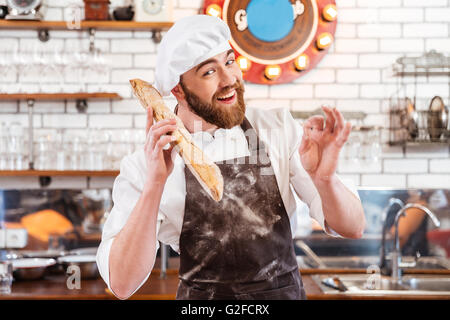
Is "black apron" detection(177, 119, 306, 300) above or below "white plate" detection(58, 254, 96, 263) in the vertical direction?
above

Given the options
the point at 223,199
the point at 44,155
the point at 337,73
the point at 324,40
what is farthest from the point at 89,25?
the point at 223,199

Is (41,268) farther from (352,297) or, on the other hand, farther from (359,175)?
(359,175)

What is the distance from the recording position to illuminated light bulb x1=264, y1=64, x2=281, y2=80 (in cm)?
282

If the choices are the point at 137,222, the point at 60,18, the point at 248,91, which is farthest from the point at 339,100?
the point at 137,222

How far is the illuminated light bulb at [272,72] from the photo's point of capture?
2.82 m

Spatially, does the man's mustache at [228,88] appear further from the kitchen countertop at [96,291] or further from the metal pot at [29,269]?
the metal pot at [29,269]

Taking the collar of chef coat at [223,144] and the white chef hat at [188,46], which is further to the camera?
the collar of chef coat at [223,144]

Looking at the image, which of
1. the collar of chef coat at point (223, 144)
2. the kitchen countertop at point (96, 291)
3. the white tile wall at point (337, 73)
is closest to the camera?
the collar of chef coat at point (223, 144)

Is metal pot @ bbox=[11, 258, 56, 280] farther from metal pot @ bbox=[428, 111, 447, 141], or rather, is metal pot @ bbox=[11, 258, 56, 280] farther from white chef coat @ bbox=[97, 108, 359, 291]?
metal pot @ bbox=[428, 111, 447, 141]

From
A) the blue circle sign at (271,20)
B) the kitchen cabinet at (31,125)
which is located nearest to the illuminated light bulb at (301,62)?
the blue circle sign at (271,20)

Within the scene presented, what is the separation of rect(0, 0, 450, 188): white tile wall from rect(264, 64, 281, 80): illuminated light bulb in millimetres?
72

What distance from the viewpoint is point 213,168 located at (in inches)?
46.8

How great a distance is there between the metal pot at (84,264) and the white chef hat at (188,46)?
1.42 meters

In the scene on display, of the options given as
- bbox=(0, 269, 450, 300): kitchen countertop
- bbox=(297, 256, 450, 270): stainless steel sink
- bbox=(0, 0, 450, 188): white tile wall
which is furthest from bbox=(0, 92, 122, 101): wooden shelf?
bbox=(297, 256, 450, 270): stainless steel sink
